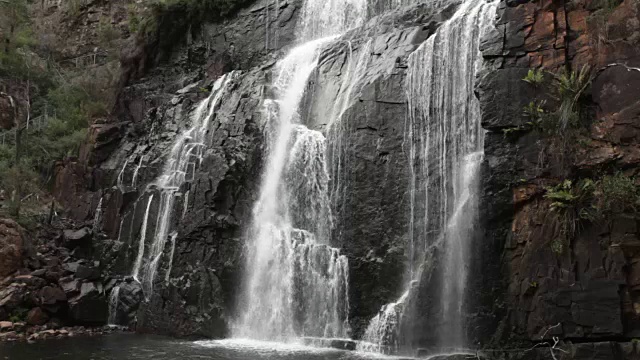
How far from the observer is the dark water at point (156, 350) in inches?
559

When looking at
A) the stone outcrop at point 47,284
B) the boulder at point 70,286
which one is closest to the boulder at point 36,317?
the stone outcrop at point 47,284

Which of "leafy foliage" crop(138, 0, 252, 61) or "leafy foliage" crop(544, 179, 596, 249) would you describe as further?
"leafy foliage" crop(138, 0, 252, 61)

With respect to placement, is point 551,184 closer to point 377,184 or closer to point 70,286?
point 377,184

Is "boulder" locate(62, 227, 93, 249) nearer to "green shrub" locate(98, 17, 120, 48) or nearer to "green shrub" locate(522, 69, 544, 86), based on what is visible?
"green shrub" locate(98, 17, 120, 48)

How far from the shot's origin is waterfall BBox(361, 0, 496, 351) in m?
14.6

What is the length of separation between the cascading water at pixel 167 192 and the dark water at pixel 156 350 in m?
3.05

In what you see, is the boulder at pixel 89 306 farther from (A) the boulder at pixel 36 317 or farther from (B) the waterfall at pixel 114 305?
(A) the boulder at pixel 36 317

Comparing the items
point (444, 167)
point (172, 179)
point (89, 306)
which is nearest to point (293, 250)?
point (444, 167)

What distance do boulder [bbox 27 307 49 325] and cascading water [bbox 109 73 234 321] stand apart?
2157 millimetres

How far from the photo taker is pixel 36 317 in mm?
18375

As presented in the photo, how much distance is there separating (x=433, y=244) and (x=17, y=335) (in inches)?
503

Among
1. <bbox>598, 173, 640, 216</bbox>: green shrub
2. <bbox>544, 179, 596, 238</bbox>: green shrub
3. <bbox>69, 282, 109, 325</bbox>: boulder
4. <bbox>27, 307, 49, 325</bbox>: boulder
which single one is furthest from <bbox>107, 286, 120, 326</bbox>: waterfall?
<bbox>598, 173, 640, 216</bbox>: green shrub

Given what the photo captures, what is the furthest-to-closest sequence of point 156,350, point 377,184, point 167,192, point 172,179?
point 172,179, point 167,192, point 377,184, point 156,350

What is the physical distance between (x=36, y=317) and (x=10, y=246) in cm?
317
